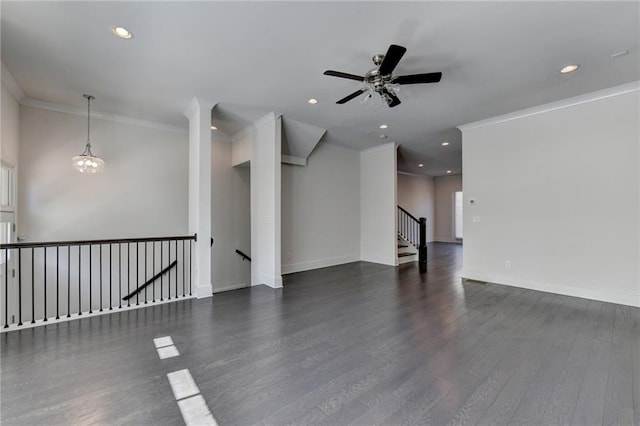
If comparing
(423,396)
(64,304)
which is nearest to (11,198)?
(64,304)

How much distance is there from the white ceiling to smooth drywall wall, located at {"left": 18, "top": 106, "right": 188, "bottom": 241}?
49 centimetres

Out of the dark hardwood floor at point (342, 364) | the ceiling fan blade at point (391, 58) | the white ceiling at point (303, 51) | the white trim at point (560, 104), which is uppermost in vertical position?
the white ceiling at point (303, 51)

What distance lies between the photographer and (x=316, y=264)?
6.38m

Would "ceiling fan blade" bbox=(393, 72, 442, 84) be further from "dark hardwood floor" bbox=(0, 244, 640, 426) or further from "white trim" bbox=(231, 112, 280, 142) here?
"dark hardwood floor" bbox=(0, 244, 640, 426)

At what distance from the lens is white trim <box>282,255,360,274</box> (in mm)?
5922

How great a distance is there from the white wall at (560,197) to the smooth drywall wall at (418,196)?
5374mm

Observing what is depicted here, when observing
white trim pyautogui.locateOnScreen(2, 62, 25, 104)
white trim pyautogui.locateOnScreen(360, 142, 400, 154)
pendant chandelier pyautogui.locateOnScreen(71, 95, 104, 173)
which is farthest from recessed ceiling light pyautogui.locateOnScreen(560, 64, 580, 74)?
white trim pyautogui.locateOnScreen(2, 62, 25, 104)

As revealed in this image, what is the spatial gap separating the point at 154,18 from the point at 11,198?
3.60m

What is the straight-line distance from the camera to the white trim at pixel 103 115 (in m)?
4.11

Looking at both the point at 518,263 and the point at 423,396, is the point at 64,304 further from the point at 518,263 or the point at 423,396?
the point at 518,263

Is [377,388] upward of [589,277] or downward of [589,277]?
downward

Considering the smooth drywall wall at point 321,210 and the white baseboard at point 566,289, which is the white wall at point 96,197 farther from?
the white baseboard at point 566,289

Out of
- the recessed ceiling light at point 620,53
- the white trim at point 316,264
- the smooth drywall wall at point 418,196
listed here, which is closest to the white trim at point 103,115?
the white trim at point 316,264

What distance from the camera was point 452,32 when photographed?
2.56 m
